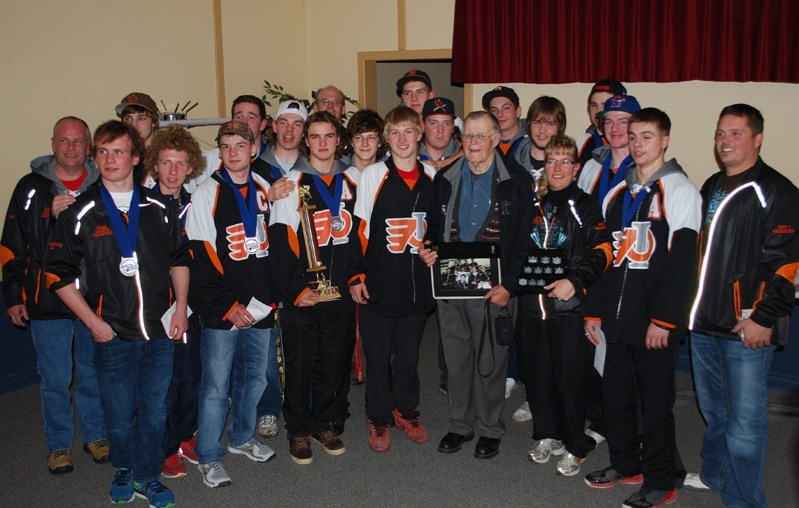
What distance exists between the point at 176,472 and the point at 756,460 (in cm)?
274

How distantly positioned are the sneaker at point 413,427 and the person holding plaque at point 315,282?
0.40 meters

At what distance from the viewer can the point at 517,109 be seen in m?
4.59

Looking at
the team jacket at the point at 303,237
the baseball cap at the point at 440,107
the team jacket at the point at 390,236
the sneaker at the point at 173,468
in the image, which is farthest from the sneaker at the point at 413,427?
the baseball cap at the point at 440,107

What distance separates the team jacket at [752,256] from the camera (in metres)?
2.98

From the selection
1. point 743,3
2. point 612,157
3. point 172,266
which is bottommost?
point 172,266

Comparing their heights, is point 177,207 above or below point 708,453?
above

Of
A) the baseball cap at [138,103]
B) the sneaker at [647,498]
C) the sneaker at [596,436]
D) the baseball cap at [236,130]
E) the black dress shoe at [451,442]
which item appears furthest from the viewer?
the baseball cap at [138,103]

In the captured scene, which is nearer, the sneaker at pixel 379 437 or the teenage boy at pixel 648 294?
the teenage boy at pixel 648 294

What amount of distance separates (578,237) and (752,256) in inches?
30.1

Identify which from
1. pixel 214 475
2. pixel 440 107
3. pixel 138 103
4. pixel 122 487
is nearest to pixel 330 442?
pixel 214 475

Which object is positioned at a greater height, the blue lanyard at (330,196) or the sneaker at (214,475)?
the blue lanyard at (330,196)

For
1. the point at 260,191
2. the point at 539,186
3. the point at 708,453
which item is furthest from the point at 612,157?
the point at 260,191

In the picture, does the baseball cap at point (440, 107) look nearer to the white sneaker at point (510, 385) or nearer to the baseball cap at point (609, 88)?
the baseball cap at point (609, 88)

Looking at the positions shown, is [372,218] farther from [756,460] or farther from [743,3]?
[743,3]
